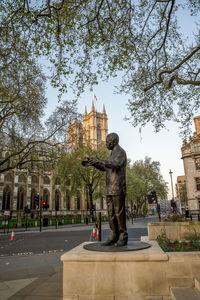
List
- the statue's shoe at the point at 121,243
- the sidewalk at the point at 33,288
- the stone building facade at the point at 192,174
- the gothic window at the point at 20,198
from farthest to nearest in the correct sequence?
the gothic window at the point at 20,198 < the stone building facade at the point at 192,174 < the statue's shoe at the point at 121,243 < the sidewalk at the point at 33,288

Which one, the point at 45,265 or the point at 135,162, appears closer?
the point at 45,265

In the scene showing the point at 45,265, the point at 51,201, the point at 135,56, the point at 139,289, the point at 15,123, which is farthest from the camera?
the point at 51,201

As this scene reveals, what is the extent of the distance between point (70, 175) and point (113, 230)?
30614 millimetres

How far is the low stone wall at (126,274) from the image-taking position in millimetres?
3162

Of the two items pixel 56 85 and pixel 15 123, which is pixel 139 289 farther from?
pixel 15 123

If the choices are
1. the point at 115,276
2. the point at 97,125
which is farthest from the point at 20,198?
the point at 115,276

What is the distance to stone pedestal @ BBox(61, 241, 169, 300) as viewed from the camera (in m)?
3.16

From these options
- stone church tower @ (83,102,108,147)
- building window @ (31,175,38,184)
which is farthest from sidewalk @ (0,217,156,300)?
stone church tower @ (83,102,108,147)

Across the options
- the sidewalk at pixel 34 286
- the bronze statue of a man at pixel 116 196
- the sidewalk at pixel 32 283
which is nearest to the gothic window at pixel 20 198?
the sidewalk at pixel 32 283

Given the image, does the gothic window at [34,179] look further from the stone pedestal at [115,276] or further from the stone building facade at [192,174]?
the stone pedestal at [115,276]

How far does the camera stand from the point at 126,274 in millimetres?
3195

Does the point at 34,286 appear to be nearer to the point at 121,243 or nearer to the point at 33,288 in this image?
the point at 33,288

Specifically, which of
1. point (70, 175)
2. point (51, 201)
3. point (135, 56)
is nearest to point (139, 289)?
point (135, 56)

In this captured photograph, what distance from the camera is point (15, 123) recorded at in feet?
55.7
